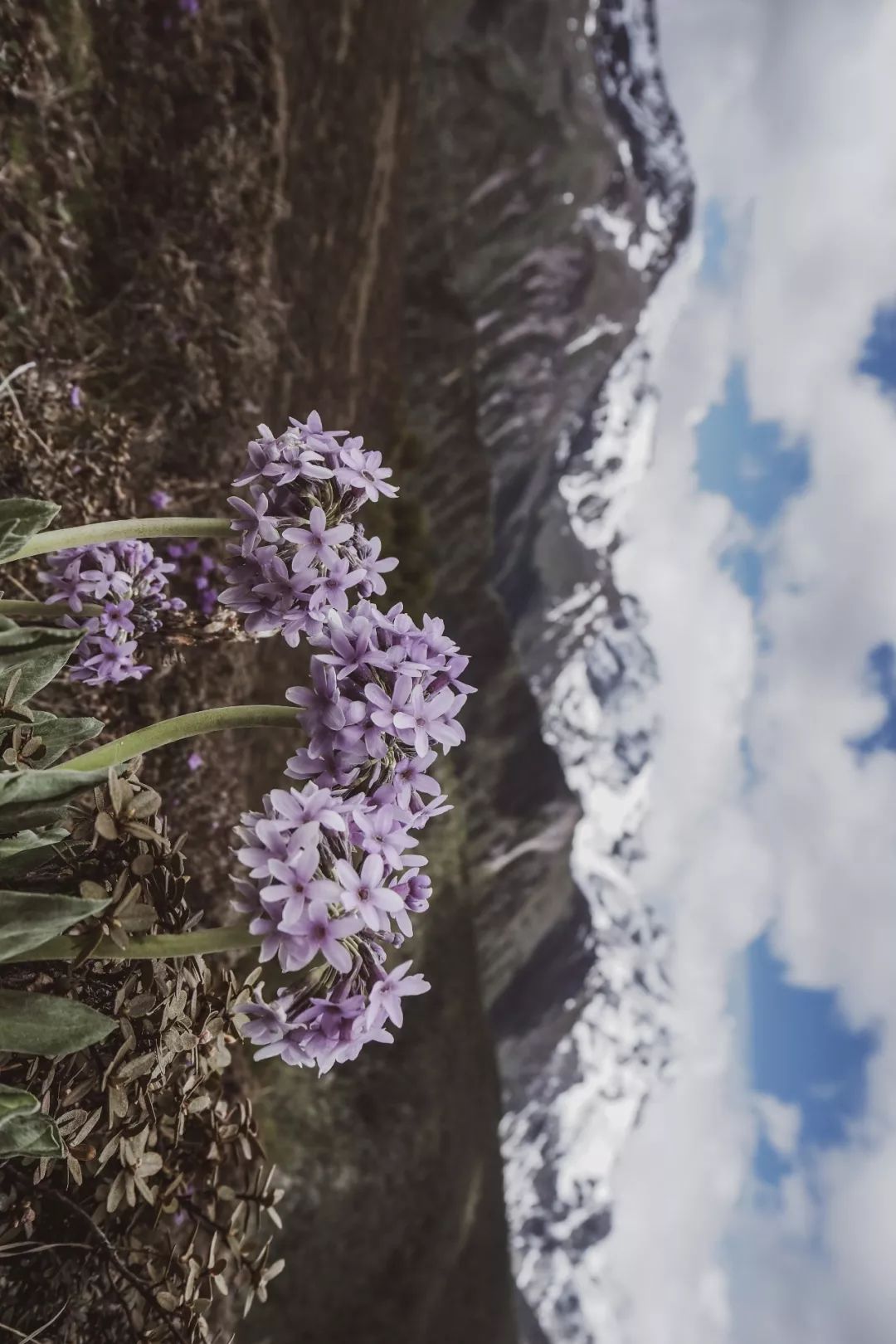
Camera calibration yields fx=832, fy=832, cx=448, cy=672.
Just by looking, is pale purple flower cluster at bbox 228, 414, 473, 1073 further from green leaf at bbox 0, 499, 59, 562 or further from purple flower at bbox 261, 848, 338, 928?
green leaf at bbox 0, 499, 59, 562

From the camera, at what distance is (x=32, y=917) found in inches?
52.3

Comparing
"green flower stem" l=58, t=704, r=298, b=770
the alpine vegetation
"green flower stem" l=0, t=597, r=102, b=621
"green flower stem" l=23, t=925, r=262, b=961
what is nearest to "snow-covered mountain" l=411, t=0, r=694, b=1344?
"green flower stem" l=0, t=597, r=102, b=621

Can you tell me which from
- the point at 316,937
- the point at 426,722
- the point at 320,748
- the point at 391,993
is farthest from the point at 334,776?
the point at 391,993

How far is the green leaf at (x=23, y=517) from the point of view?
1.62 m

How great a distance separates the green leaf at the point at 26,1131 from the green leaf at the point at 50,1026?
0.25 feet

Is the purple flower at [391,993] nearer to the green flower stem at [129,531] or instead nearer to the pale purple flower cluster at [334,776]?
the pale purple flower cluster at [334,776]

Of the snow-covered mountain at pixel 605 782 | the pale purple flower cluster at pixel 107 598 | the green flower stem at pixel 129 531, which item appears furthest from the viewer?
the snow-covered mountain at pixel 605 782

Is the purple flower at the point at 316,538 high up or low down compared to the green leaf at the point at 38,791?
up

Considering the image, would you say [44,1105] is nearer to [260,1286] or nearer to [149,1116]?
[149,1116]

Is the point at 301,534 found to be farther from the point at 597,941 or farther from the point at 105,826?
the point at 597,941

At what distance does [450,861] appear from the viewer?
328 inches

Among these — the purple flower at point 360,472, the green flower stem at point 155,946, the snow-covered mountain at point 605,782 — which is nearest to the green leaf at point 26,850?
the green flower stem at point 155,946

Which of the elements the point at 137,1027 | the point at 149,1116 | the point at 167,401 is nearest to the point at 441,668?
the point at 137,1027

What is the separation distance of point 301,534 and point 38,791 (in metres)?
0.69
